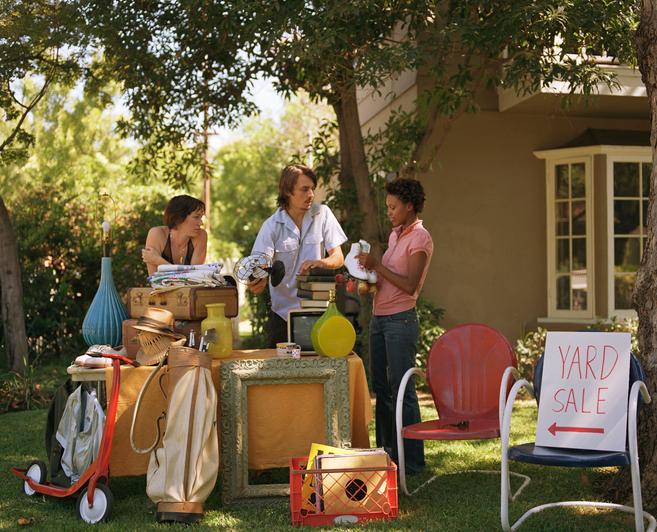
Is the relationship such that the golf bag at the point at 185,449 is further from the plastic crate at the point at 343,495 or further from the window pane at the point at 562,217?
the window pane at the point at 562,217

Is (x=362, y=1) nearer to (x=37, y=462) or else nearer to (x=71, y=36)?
(x=71, y=36)

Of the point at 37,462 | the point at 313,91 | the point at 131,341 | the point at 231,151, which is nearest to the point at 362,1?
the point at 313,91

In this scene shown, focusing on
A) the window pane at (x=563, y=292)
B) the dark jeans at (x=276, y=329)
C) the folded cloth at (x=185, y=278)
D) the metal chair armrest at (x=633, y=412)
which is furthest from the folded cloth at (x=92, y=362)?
the window pane at (x=563, y=292)

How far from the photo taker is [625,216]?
31.9 ft

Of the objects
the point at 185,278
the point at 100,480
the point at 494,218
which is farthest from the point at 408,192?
the point at 494,218

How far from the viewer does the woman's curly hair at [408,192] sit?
15.9 feet

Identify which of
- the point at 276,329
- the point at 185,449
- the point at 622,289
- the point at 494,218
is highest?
the point at 494,218

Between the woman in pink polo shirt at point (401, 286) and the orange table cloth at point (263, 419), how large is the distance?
42cm

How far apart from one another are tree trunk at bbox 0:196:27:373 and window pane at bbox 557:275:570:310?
564 cm

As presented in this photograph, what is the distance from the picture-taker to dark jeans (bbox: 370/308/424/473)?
15.8 feet

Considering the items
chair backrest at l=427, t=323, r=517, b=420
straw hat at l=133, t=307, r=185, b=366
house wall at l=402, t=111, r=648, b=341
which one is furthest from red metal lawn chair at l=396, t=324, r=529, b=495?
house wall at l=402, t=111, r=648, b=341

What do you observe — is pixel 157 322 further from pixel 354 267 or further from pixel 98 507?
pixel 354 267

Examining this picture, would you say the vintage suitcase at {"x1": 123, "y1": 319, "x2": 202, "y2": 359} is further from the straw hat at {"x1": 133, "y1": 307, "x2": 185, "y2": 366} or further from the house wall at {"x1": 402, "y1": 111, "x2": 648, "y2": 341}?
the house wall at {"x1": 402, "y1": 111, "x2": 648, "y2": 341}

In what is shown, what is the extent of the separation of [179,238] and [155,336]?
98cm
